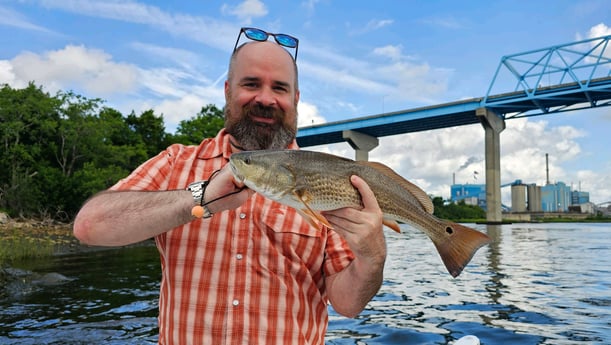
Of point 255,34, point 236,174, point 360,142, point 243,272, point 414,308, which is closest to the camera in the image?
point 236,174

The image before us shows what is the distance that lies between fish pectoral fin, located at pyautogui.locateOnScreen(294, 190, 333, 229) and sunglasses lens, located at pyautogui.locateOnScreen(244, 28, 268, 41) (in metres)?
1.46

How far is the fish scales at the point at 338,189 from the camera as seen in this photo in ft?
7.82

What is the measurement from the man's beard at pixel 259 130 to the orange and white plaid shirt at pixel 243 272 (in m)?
0.38

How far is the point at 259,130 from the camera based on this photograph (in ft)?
10.2

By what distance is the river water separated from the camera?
7.18 metres

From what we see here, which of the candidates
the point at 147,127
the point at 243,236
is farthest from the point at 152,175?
the point at 147,127

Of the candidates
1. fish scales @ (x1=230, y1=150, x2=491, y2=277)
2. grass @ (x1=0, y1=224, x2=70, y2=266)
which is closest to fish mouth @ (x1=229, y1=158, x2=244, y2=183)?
fish scales @ (x1=230, y1=150, x2=491, y2=277)

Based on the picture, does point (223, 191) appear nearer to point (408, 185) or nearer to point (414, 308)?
point (408, 185)

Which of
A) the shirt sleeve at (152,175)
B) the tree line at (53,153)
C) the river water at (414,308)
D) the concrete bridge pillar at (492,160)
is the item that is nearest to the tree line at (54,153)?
the tree line at (53,153)

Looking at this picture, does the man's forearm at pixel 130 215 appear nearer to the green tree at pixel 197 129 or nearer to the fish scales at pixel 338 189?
the fish scales at pixel 338 189

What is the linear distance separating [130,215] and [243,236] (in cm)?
67

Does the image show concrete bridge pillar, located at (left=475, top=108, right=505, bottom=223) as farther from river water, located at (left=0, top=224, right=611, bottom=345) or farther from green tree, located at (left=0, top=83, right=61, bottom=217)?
green tree, located at (left=0, top=83, right=61, bottom=217)

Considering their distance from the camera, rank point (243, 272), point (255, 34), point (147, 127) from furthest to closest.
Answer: point (147, 127) → point (255, 34) → point (243, 272)

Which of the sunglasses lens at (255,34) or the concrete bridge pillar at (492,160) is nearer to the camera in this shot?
the sunglasses lens at (255,34)
